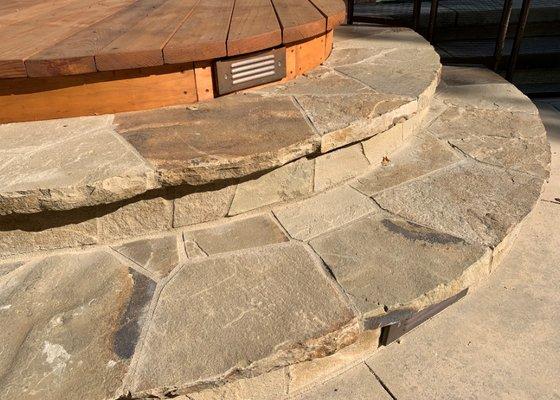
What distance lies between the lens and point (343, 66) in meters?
2.67

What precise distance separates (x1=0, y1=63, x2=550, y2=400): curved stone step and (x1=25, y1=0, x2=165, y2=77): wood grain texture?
0.65m

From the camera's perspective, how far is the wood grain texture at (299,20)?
2.18 metres

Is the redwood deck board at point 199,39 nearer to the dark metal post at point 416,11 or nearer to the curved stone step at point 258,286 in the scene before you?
the curved stone step at point 258,286

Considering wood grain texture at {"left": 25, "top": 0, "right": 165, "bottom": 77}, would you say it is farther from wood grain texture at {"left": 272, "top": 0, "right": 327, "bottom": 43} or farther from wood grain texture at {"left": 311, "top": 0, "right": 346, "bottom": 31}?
wood grain texture at {"left": 311, "top": 0, "right": 346, "bottom": 31}

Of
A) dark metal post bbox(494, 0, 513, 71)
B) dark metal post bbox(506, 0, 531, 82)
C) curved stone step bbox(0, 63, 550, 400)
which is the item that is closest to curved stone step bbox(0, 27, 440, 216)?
curved stone step bbox(0, 63, 550, 400)

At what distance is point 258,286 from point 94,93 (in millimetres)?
1116

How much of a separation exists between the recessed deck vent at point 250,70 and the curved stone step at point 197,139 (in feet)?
0.17

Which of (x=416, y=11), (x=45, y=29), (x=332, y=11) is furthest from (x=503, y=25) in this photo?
(x=45, y=29)

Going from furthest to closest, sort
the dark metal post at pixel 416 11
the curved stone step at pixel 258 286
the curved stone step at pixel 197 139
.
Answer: the dark metal post at pixel 416 11 → the curved stone step at pixel 197 139 → the curved stone step at pixel 258 286

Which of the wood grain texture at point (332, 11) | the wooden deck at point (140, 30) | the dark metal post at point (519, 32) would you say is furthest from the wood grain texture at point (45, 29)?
the dark metal post at point (519, 32)

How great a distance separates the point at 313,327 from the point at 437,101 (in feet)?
6.84

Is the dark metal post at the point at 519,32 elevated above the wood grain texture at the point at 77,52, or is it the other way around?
the wood grain texture at the point at 77,52

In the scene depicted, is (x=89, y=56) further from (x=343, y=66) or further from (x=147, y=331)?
(x=343, y=66)

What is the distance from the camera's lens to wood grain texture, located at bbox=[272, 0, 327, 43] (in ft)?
7.14
